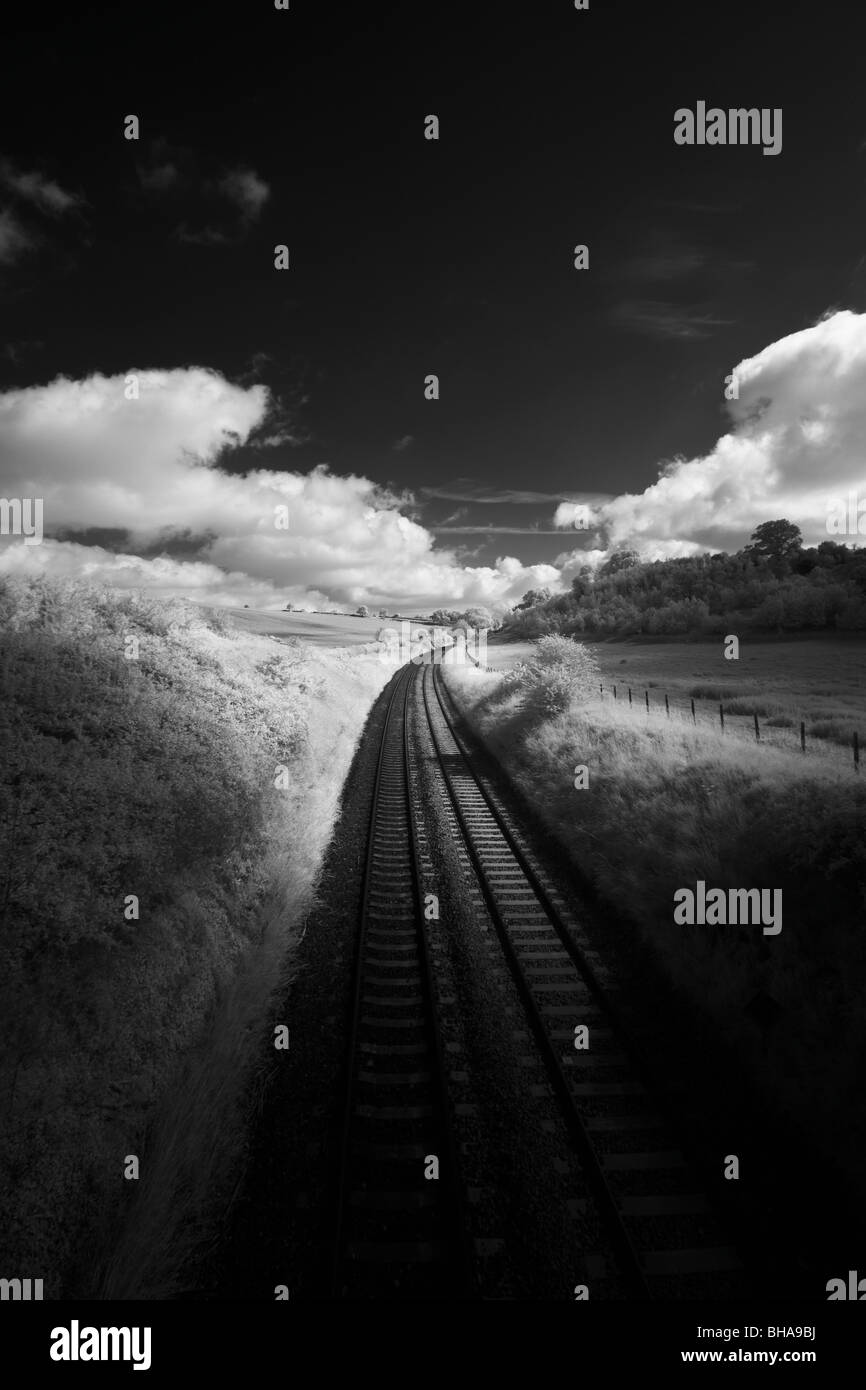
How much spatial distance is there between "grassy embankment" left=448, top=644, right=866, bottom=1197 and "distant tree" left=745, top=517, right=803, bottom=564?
83.8 m

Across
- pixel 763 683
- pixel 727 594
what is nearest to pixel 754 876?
pixel 763 683

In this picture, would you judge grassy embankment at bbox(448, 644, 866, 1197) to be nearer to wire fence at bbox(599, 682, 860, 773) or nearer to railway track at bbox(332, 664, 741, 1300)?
wire fence at bbox(599, 682, 860, 773)

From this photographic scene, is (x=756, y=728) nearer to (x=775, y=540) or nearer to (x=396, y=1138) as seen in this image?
(x=396, y=1138)

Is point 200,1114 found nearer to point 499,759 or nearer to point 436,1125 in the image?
point 436,1125

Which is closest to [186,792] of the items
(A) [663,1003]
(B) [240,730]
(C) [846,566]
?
(B) [240,730]

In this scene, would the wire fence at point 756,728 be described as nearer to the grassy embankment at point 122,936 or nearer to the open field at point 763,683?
the open field at point 763,683

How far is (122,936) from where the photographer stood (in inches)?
267

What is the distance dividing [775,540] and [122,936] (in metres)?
102

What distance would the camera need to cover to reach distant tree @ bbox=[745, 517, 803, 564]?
3204 inches

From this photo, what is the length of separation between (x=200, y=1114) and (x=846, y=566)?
81.8 metres

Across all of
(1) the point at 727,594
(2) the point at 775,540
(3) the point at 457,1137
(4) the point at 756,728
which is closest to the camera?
(3) the point at 457,1137

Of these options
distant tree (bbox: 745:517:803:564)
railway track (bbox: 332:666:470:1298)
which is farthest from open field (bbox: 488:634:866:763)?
distant tree (bbox: 745:517:803:564)

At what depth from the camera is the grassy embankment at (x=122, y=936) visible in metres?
4.58

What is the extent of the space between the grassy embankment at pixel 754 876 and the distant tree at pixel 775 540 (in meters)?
83.8
